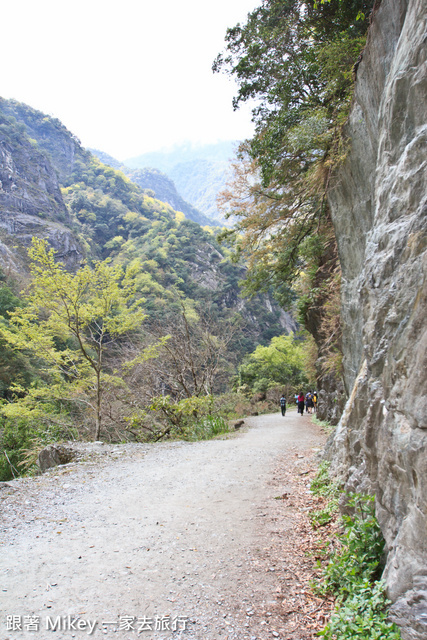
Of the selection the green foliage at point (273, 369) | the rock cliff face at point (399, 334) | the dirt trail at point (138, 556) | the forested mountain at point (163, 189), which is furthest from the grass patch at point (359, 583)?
the forested mountain at point (163, 189)

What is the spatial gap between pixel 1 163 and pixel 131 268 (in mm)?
64752

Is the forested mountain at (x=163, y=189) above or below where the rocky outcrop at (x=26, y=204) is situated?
above

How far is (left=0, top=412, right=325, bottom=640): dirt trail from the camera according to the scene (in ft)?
7.92

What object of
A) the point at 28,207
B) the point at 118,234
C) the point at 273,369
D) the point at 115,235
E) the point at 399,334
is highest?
the point at 118,234

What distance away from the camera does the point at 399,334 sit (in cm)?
246

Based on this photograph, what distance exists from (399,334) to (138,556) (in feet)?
10.4

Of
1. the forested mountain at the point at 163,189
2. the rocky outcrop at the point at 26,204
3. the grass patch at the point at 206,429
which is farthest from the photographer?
the forested mountain at the point at 163,189

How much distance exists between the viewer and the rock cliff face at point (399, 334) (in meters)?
2.05

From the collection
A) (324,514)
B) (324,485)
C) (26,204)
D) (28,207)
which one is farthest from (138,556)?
(26,204)

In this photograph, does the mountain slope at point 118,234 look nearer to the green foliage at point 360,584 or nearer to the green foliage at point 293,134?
the green foliage at point 293,134

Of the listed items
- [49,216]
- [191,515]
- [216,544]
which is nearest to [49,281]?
[191,515]

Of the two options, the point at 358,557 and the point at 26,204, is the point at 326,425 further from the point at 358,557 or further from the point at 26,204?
the point at 26,204

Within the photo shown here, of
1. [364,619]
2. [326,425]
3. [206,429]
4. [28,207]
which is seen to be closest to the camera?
[364,619]

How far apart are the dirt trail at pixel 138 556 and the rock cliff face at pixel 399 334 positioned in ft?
3.43
